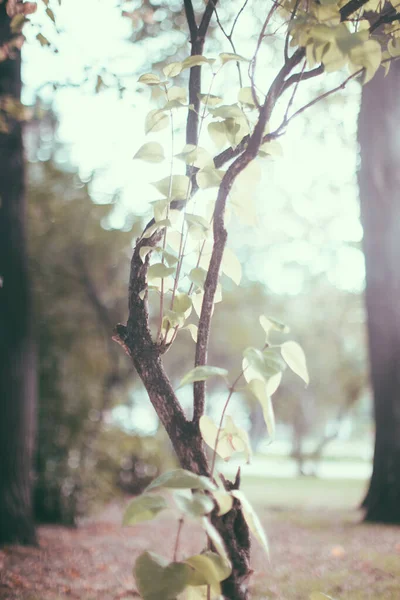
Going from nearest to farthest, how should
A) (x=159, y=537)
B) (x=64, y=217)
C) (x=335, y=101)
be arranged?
(x=159, y=537)
(x=335, y=101)
(x=64, y=217)

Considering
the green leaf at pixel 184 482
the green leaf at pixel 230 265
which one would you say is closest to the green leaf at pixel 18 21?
the green leaf at pixel 230 265

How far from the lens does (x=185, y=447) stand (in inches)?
64.7

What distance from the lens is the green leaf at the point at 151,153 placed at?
1.62 m

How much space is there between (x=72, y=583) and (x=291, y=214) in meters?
8.27

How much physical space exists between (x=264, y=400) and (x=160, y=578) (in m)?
0.49

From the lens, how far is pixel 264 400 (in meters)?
1.33

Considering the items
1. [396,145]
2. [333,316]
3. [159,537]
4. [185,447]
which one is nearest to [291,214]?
[396,145]

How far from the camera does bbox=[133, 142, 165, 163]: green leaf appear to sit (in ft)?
5.32

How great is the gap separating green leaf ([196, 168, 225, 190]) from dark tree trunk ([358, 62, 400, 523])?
4.49 metres

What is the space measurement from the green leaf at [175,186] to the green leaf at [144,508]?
0.84 metres

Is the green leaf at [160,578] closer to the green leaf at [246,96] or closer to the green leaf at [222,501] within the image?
the green leaf at [222,501]

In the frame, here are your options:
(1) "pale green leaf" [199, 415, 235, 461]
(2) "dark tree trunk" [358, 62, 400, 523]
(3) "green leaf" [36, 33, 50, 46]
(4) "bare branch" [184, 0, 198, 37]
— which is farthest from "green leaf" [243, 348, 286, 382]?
(2) "dark tree trunk" [358, 62, 400, 523]

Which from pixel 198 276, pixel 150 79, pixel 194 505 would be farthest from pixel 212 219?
pixel 194 505

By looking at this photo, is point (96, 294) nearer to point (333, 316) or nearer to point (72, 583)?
point (72, 583)
